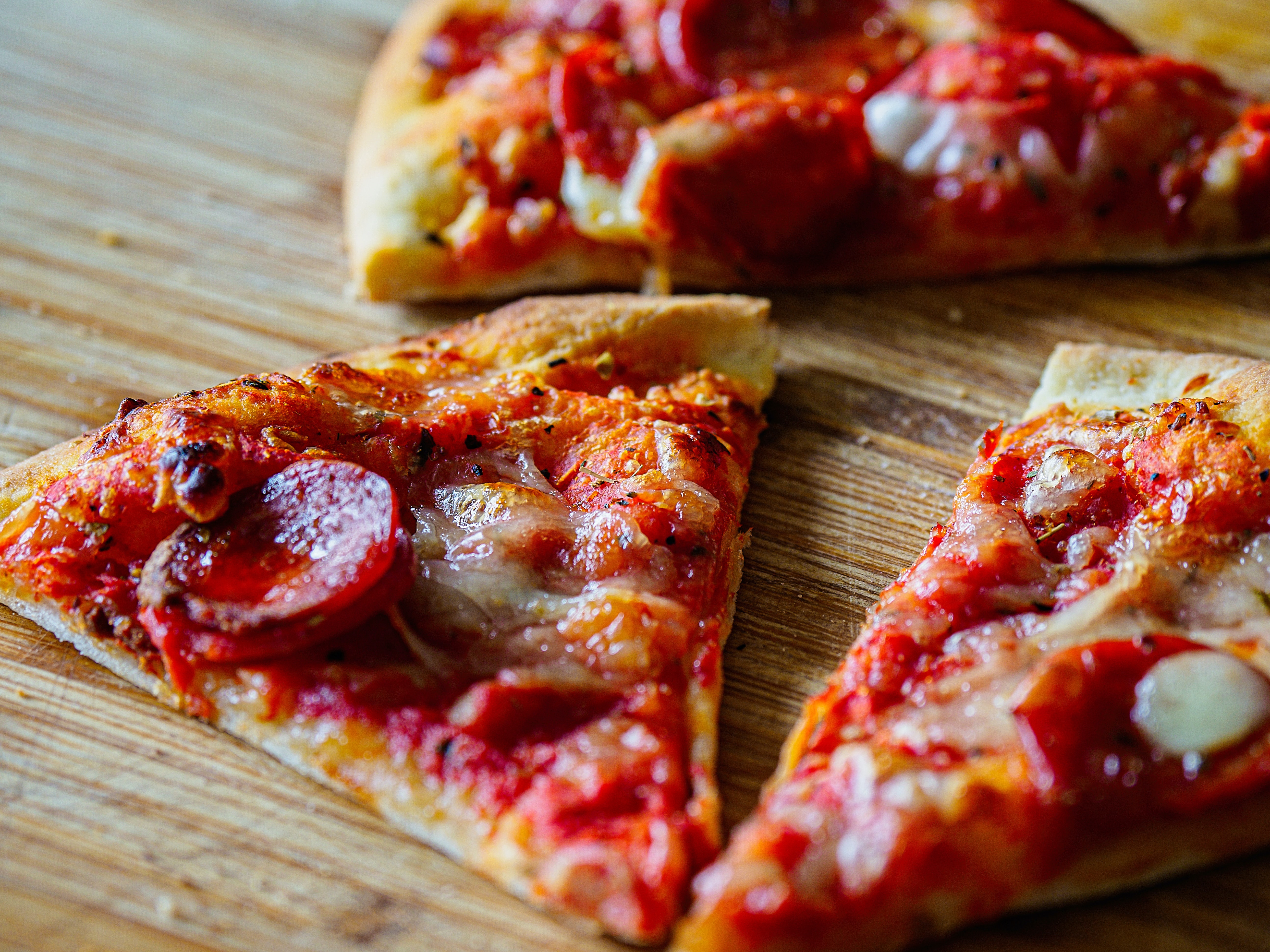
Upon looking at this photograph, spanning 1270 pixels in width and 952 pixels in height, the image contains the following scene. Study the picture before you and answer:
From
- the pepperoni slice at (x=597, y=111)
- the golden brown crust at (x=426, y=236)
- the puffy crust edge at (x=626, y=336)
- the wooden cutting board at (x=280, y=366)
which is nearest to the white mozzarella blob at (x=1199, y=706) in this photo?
the wooden cutting board at (x=280, y=366)

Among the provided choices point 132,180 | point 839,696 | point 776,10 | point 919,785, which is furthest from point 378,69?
point 919,785

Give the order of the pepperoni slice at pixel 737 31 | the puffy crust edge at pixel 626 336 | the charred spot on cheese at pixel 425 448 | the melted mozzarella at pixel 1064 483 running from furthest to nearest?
the pepperoni slice at pixel 737 31
the puffy crust edge at pixel 626 336
the charred spot on cheese at pixel 425 448
the melted mozzarella at pixel 1064 483

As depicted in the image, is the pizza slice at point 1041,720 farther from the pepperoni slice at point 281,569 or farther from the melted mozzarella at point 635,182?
the melted mozzarella at point 635,182

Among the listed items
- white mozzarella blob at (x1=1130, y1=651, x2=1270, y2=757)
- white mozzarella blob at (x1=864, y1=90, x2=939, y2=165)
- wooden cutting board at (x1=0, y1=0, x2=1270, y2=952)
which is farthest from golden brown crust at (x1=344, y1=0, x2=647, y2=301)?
white mozzarella blob at (x1=1130, y1=651, x2=1270, y2=757)

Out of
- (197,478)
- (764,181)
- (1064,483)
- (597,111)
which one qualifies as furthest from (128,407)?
(1064,483)

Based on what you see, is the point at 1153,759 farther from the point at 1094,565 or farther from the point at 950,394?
the point at 950,394
